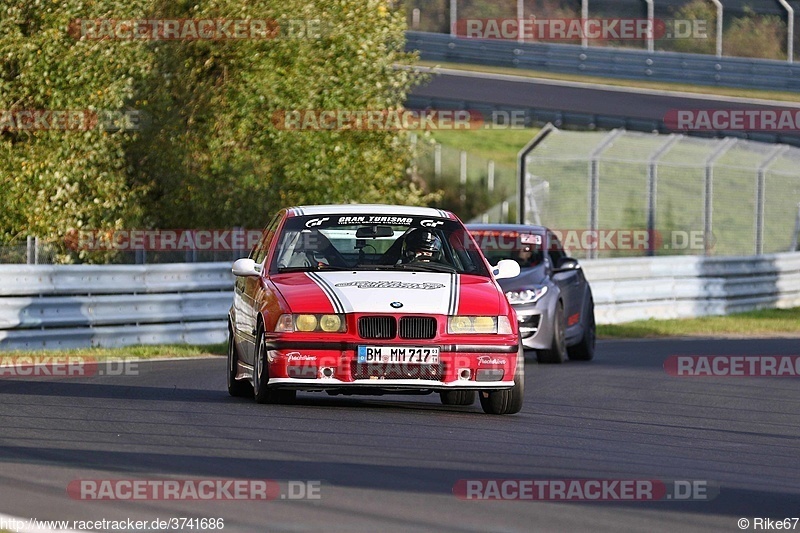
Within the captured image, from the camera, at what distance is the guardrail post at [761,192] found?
100 feet

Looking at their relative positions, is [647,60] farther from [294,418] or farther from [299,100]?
[294,418]

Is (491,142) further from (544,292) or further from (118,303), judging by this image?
(544,292)

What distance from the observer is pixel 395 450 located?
29.6ft

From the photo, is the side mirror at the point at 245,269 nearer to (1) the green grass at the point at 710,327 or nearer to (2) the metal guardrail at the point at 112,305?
(2) the metal guardrail at the point at 112,305

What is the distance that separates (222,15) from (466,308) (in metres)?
14.9

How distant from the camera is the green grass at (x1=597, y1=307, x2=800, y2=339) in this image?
23891 mm

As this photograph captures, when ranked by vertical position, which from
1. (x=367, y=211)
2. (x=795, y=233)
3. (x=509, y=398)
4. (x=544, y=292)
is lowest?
(x=795, y=233)

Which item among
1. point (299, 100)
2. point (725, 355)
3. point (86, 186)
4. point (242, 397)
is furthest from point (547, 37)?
point (242, 397)

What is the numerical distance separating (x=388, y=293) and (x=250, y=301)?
1.44 metres

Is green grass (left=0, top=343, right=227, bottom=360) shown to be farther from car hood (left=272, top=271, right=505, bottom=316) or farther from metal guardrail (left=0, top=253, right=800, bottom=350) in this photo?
car hood (left=272, top=271, right=505, bottom=316)

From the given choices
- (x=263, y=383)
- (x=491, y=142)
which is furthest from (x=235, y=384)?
(x=491, y=142)

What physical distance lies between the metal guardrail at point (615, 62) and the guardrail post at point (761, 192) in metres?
2.73

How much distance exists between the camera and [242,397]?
12484mm

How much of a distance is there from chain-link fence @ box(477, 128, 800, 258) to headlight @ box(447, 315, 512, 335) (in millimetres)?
17234
